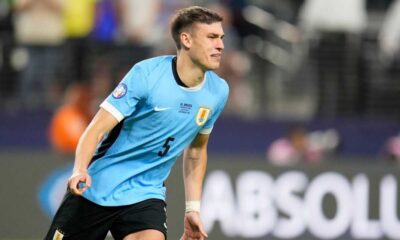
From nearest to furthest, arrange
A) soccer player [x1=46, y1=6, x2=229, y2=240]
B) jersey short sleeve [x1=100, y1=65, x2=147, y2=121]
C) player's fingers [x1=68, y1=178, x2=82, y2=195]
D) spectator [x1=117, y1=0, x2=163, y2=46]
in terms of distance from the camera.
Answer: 1. player's fingers [x1=68, y1=178, x2=82, y2=195]
2. jersey short sleeve [x1=100, y1=65, x2=147, y2=121]
3. soccer player [x1=46, y1=6, x2=229, y2=240]
4. spectator [x1=117, y1=0, x2=163, y2=46]

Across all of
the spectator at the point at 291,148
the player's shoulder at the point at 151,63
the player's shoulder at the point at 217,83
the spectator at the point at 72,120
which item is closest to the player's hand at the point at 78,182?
the player's shoulder at the point at 151,63

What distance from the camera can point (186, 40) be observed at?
6.54m

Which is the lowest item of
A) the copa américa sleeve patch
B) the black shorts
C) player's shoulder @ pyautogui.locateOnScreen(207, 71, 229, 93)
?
the black shorts

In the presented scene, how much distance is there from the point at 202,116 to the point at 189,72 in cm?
29

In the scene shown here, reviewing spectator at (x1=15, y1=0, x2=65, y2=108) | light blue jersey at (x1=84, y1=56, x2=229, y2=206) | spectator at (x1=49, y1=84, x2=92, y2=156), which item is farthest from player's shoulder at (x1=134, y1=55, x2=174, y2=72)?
spectator at (x1=15, y1=0, x2=65, y2=108)

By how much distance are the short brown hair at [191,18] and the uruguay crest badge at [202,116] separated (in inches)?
16.3

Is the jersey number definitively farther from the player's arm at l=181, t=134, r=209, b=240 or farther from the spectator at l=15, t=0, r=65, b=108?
the spectator at l=15, t=0, r=65, b=108

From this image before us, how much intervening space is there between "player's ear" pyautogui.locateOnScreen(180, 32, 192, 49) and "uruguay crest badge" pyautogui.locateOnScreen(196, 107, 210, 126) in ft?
1.28

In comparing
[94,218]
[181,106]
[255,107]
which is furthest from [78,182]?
[255,107]

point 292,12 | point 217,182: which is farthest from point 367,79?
point 217,182

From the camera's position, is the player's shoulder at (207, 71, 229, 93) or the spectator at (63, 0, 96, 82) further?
the spectator at (63, 0, 96, 82)

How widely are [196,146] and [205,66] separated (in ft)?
2.08

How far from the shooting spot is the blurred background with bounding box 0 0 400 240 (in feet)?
37.7

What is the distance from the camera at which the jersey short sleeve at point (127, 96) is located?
20.5 ft
